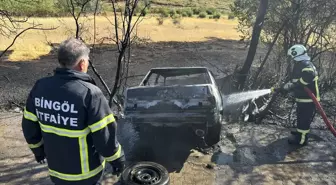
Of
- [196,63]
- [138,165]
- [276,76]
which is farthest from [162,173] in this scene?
[196,63]

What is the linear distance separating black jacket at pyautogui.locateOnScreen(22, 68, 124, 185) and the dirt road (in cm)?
205

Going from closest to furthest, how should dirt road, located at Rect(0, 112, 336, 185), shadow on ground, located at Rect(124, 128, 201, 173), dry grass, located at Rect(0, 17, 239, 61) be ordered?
dirt road, located at Rect(0, 112, 336, 185) → shadow on ground, located at Rect(124, 128, 201, 173) → dry grass, located at Rect(0, 17, 239, 61)

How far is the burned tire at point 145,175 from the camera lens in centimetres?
434

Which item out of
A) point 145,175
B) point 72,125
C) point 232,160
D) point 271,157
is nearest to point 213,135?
point 232,160

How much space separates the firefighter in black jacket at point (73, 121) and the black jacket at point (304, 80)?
4.36 m

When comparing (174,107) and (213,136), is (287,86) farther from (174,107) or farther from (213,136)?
(174,107)

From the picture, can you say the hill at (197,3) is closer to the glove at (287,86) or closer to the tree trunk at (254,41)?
the tree trunk at (254,41)

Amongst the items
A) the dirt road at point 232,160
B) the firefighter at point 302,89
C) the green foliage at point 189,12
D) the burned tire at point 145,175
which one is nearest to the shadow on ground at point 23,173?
the dirt road at point 232,160

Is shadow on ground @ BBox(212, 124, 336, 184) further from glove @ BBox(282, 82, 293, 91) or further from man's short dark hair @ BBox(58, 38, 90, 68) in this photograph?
man's short dark hair @ BBox(58, 38, 90, 68)

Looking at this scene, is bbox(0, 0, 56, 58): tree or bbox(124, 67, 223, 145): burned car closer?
bbox(124, 67, 223, 145): burned car

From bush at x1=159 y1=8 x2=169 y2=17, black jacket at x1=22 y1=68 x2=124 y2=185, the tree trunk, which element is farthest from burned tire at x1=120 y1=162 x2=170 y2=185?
bush at x1=159 y1=8 x2=169 y2=17

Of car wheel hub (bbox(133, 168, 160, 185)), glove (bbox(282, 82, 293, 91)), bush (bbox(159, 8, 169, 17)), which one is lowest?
car wheel hub (bbox(133, 168, 160, 185))

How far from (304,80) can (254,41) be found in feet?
9.25

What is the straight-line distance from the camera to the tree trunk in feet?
26.9
